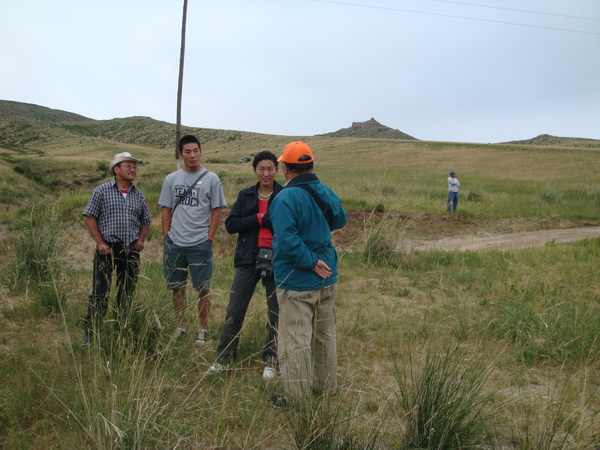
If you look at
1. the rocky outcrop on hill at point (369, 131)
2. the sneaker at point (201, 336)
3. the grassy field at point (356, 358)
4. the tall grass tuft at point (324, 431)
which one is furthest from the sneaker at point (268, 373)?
the rocky outcrop on hill at point (369, 131)

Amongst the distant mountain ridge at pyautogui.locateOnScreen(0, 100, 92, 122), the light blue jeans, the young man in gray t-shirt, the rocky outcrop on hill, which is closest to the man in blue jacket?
the young man in gray t-shirt

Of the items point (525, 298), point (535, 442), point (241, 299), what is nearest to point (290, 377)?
point (241, 299)

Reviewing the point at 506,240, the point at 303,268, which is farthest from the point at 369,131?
the point at 303,268

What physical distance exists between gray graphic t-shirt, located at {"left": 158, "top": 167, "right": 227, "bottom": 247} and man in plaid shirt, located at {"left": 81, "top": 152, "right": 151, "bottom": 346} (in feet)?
1.12

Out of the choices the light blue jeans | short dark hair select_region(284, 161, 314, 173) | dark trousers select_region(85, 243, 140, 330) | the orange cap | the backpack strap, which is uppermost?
the orange cap

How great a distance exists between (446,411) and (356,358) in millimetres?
1717

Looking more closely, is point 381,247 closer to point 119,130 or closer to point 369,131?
point 119,130

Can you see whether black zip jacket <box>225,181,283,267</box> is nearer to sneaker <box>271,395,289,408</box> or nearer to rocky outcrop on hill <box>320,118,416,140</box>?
sneaker <box>271,395,289,408</box>

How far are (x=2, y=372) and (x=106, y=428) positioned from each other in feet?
6.12

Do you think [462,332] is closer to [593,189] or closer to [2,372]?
[2,372]

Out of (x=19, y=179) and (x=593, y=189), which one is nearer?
(x=593, y=189)

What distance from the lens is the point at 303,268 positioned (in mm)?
3129

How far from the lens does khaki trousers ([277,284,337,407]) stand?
9.79 ft

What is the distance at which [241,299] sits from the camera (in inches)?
154
